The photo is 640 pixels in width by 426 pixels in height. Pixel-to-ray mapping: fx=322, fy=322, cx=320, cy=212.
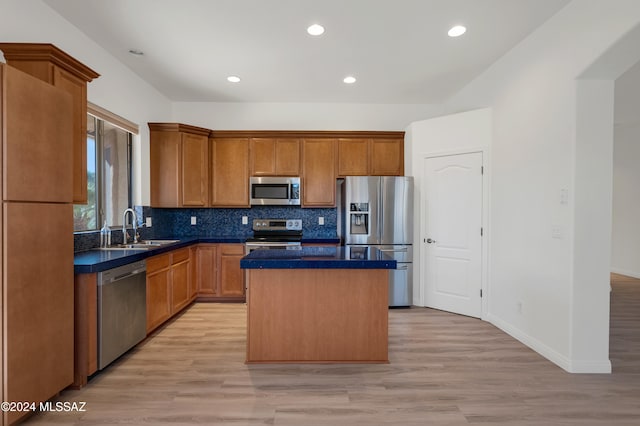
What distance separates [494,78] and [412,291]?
2857 millimetres

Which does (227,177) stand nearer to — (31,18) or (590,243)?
Result: (31,18)

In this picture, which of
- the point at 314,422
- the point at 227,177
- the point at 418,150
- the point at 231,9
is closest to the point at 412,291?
the point at 418,150

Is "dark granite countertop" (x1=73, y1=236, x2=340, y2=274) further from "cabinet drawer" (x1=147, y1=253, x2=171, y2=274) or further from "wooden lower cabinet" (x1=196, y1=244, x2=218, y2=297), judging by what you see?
"wooden lower cabinet" (x1=196, y1=244, x2=218, y2=297)

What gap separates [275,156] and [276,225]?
1.08 metres

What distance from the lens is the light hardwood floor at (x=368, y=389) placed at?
2064 millimetres

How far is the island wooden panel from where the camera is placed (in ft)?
8.91

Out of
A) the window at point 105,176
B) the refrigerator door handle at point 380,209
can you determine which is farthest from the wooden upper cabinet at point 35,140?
the refrigerator door handle at point 380,209

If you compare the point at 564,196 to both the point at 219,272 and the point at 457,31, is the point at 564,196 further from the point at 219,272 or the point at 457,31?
the point at 219,272

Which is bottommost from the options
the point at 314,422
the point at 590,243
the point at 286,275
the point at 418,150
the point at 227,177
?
the point at 314,422

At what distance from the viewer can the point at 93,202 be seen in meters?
3.54

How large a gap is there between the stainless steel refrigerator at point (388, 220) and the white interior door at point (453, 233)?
0.75ft

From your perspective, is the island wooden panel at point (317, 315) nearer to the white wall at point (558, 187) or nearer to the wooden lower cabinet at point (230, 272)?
the white wall at point (558, 187)

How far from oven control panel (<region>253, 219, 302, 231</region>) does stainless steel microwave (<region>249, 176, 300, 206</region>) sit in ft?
1.17

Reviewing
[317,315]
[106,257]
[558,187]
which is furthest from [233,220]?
[558,187]
